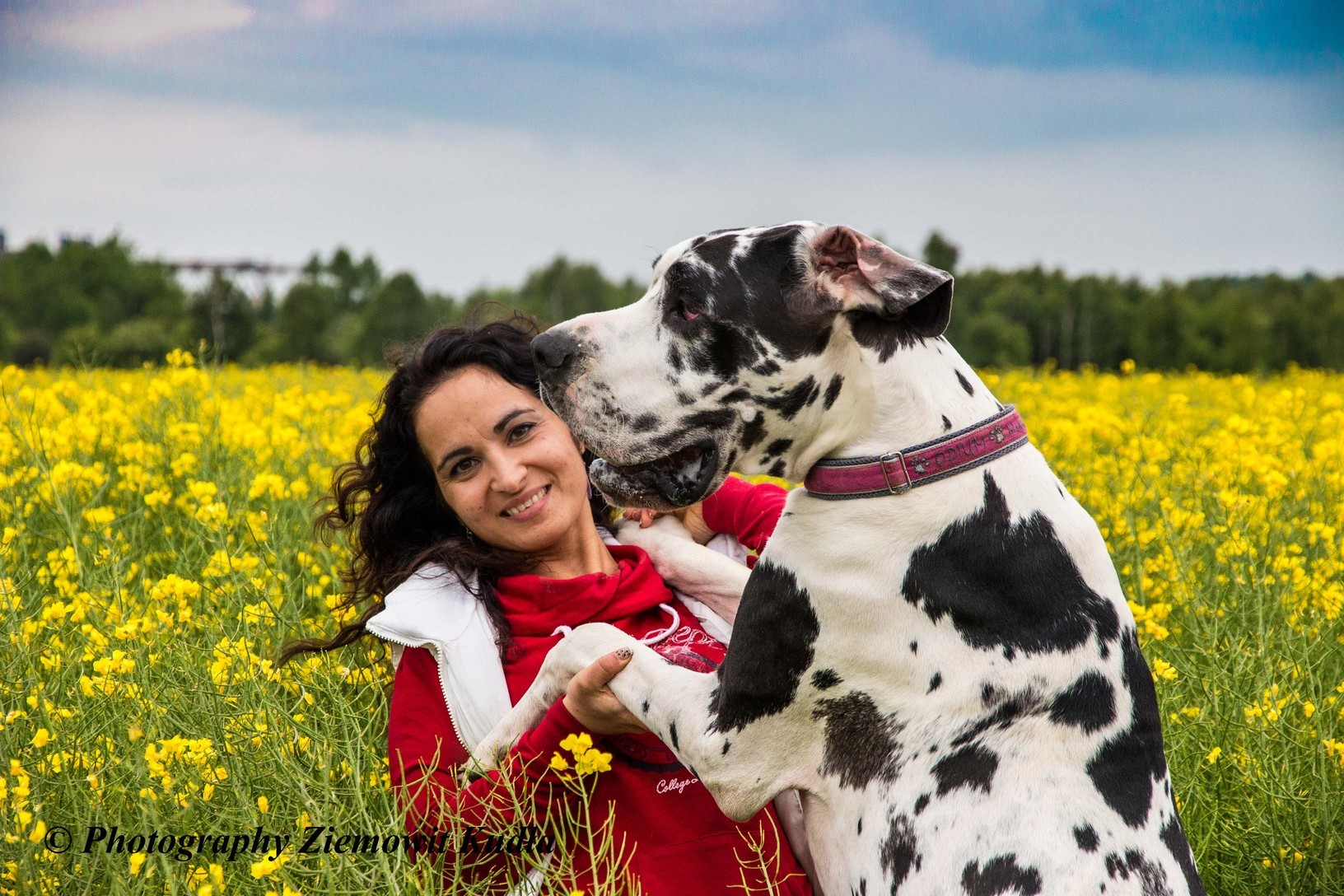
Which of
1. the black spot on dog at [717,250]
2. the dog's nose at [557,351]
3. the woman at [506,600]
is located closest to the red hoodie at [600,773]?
the woman at [506,600]

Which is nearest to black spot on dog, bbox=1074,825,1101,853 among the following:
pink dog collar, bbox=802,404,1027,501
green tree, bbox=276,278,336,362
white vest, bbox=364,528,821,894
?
pink dog collar, bbox=802,404,1027,501

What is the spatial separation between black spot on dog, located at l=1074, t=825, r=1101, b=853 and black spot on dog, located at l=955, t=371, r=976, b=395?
2.65ft

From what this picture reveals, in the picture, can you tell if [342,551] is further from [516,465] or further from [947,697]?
[947,697]

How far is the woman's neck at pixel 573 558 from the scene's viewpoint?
10.1ft

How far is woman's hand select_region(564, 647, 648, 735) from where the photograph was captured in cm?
237

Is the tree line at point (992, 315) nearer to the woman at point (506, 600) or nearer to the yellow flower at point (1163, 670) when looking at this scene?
the woman at point (506, 600)

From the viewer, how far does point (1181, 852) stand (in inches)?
80.6

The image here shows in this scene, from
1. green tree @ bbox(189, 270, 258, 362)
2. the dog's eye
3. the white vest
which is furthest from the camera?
green tree @ bbox(189, 270, 258, 362)

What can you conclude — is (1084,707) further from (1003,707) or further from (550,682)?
(550,682)

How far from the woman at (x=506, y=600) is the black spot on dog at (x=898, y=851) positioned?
354mm

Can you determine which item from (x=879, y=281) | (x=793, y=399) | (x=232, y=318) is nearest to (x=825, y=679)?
(x=793, y=399)

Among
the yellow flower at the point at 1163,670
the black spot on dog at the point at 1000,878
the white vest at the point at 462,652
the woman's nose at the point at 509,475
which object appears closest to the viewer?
the black spot on dog at the point at 1000,878

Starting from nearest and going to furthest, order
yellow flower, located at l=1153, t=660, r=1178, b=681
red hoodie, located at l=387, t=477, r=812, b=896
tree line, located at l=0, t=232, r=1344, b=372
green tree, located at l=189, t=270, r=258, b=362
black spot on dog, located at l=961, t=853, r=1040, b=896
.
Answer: black spot on dog, located at l=961, t=853, r=1040, b=896 → red hoodie, located at l=387, t=477, r=812, b=896 → yellow flower, located at l=1153, t=660, r=1178, b=681 → green tree, located at l=189, t=270, r=258, b=362 → tree line, located at l=0, t=232, r=1344, b=372

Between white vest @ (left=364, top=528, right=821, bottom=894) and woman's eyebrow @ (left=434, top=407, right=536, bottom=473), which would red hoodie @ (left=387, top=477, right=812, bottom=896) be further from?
woman's eyebrow @ (left=434, top=407, right=536, bottom=473)
